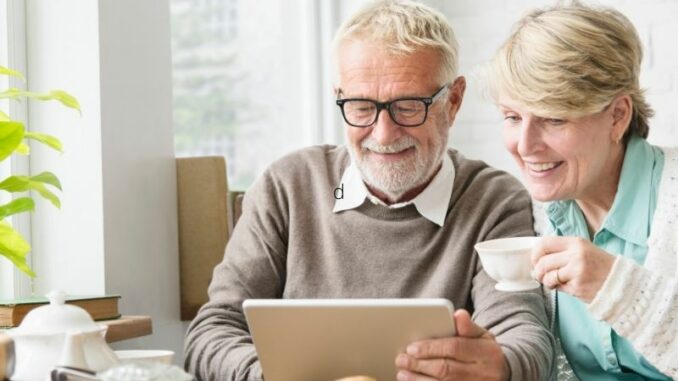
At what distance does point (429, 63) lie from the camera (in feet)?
6.94

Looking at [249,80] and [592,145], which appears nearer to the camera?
[592,145]

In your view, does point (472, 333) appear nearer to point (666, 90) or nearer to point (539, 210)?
point (539, 210)

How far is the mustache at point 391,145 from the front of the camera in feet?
6.85

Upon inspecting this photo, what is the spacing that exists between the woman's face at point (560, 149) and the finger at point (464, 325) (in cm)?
41

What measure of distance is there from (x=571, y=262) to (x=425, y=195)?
0.53 meters

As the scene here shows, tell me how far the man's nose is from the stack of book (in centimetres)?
62

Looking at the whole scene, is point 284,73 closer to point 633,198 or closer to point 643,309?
point 633,198

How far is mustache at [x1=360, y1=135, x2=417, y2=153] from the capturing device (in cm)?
209

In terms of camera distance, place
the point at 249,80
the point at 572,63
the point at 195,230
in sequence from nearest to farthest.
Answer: the point at 572,63 → the point at 195,230 → the point at 249,80

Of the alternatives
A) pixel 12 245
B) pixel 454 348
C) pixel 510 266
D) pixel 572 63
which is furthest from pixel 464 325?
pixel 12 245

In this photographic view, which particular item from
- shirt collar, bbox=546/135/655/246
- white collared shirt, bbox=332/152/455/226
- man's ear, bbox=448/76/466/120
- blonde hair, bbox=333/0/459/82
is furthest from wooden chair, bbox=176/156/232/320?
shirt collar, bbox=546/135/655/246

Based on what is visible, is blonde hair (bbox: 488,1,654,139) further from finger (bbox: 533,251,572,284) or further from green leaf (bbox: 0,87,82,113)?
green leaf (bbox: 0,87,82,113)

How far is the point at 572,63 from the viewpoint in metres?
1.84

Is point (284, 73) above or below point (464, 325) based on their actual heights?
above
